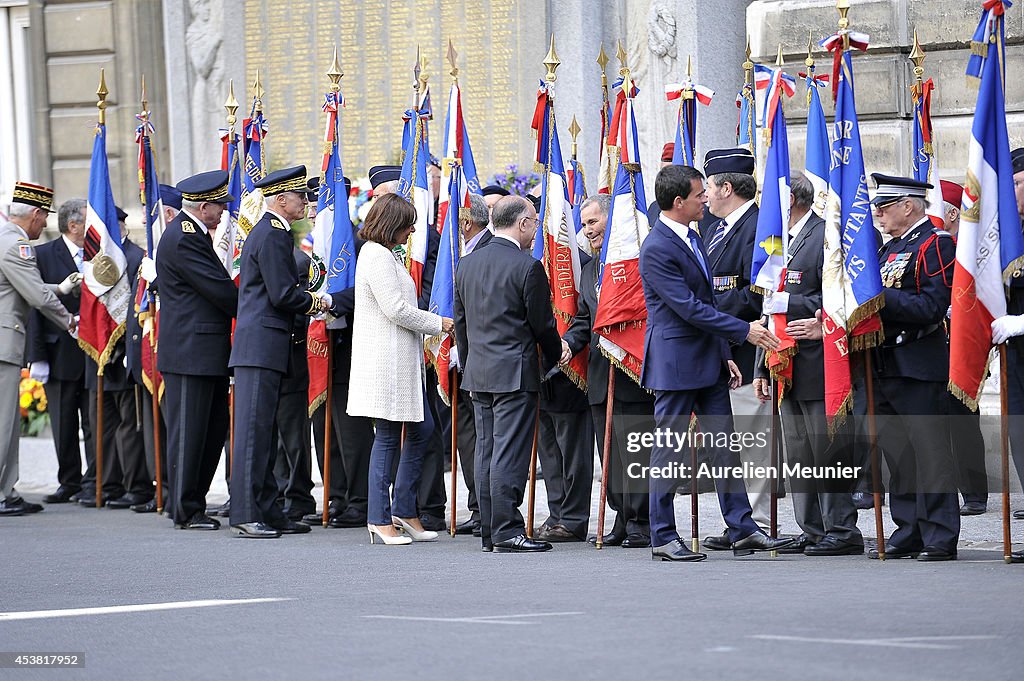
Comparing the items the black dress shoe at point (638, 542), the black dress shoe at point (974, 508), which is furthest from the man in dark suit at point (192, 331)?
the black dress shoe at point (974, 508)

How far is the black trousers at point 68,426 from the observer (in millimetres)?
11555

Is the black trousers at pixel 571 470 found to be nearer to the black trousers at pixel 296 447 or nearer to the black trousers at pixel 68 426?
Answer: the black trousers at pixel 296 447

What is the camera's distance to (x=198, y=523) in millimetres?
9633

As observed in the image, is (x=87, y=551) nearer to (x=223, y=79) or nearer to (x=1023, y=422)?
(x=1023, y=422)

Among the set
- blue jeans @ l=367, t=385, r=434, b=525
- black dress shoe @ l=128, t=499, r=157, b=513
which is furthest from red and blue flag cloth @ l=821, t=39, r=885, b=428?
black dress shoe @ l=128, t=499, r=157, b=513

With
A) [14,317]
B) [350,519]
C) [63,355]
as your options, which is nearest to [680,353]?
[350,519]

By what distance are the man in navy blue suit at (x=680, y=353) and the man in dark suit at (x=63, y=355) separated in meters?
5.28

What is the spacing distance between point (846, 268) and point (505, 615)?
2.78 m

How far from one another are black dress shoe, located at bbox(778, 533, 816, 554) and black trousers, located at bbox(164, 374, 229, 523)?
371cm

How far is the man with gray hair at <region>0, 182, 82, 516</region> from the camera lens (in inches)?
424

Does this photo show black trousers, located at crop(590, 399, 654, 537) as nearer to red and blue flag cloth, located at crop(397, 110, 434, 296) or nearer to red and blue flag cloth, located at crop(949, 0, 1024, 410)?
red and blue flag cloth, located at crop(397, 110, 434, 296)

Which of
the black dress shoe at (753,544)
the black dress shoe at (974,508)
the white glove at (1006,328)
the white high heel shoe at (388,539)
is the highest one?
the white glove at (1006,328)

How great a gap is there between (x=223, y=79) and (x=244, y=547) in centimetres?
792

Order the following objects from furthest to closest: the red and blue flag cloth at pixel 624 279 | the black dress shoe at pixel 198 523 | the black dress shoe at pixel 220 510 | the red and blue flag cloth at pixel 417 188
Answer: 1. the black dress shoe at pixel 220 510
2. the red and blue flag cloth at pixel 417 188
3. the black dress shoe at pixel 198 523
4. the red and blue flag cloth at pixel 624 279
